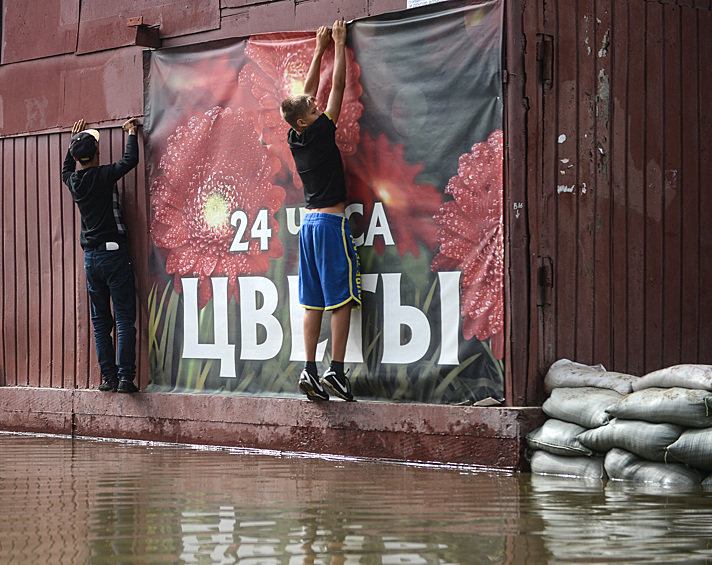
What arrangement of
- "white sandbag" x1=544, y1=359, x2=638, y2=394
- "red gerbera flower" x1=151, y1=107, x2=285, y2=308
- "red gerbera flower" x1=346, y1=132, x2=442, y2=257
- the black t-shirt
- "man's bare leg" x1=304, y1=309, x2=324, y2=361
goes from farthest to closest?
"red gerbera flower" x1=151, y1=107, x2=285, y2=308
"man's bare leg" x1=304, y1=309, x2=324, y2=361
the black t-shirt
"red gerbera flower" x1=346, y1=132, x2=442, y2=257
"white sandbag" x1=544, y1=359, x2=638, y2=394

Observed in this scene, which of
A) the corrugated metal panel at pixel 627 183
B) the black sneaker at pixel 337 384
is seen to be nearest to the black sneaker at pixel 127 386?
the black sneaker at pixel 337 384

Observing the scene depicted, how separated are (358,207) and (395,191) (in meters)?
0.30

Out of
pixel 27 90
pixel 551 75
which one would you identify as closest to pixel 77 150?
pixel 27 90

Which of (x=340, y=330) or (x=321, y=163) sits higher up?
(x=321, y=163)

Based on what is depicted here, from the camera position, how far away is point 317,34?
23.2ft

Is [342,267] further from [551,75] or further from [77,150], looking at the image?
[77,150]

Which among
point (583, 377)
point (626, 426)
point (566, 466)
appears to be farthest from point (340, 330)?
point (626, 426)

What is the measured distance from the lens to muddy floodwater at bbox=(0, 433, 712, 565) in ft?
11.9

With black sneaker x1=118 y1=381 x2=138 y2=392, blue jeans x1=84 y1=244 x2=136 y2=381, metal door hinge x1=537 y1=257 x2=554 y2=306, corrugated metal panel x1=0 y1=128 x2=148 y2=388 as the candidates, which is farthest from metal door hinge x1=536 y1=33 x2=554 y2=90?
black sneaker x1=118 y1=381 x2=138 y2=392

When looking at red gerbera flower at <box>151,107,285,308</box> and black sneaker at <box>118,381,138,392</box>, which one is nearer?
red gerbera flower at <box>151,107,285,308</box>

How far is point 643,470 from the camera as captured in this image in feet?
17.9

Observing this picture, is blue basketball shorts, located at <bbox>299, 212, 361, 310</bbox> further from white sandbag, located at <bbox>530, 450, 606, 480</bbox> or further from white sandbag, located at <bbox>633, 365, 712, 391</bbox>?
white sandbag, located at <bbox>633, 365, 712, 391</bbox>

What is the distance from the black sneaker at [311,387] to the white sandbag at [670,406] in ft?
6.57

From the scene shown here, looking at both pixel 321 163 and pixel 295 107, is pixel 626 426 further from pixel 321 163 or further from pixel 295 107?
pixel 295 107
